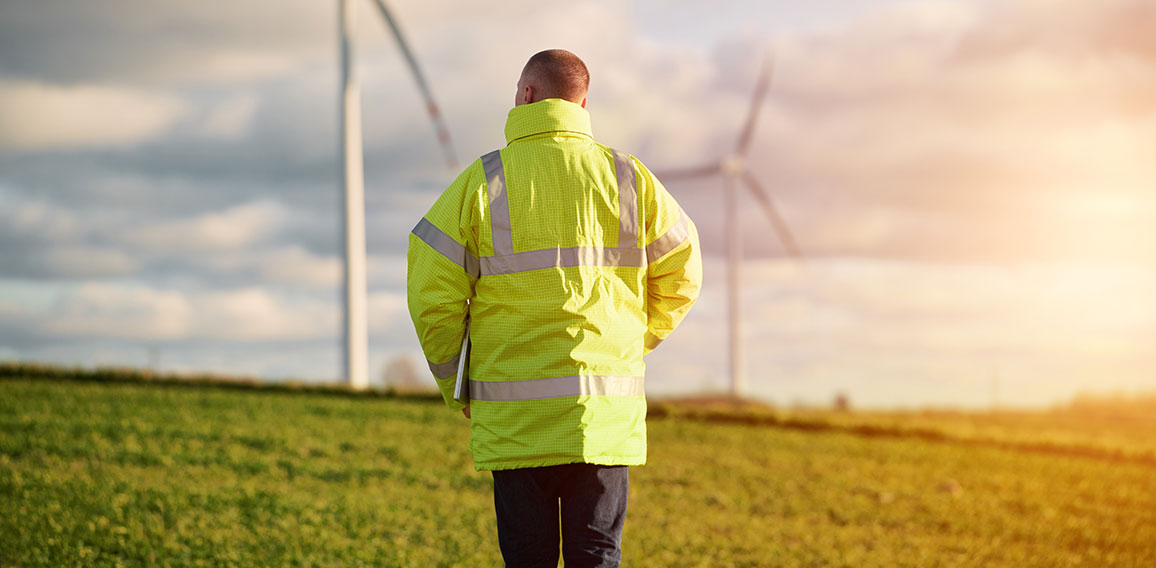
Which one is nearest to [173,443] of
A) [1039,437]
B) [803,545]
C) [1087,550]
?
[803,545]

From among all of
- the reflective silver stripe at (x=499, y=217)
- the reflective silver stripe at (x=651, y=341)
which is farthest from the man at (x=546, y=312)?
the reflective silver stripe at (x=651, y=341)

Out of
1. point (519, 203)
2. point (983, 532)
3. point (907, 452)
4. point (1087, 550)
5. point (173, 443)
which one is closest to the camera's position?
point (519, 203)

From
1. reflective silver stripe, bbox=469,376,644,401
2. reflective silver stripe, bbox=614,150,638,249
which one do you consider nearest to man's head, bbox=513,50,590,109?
reflective silver stripe, bbox=614,150,638,249

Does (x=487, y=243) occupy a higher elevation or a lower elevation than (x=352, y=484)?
higher

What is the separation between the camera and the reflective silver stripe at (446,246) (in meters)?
3.98

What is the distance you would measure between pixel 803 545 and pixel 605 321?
5.95m

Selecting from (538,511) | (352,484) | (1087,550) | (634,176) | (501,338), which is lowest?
(1087,550)

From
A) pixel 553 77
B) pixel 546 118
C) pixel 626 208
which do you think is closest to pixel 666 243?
pixel 626 208

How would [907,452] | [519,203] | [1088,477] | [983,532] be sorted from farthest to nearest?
1. [907,452]
2. [1088,477]
3. [983,532]
4. [519,203]

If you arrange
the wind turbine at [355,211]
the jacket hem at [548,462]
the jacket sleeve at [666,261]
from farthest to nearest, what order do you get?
the wind turbine at [355,211]
the jacket sleeve at [666,261]
the jacket hem at [548,462]

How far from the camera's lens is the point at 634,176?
418cm

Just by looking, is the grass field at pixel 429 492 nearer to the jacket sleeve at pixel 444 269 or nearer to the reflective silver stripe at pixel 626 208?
the jacket sleeve at pixel 444 269

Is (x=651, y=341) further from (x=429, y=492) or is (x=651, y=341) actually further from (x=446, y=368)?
(x=429, y=492)

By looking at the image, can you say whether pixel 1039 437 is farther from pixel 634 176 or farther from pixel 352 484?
pixel 634 176
